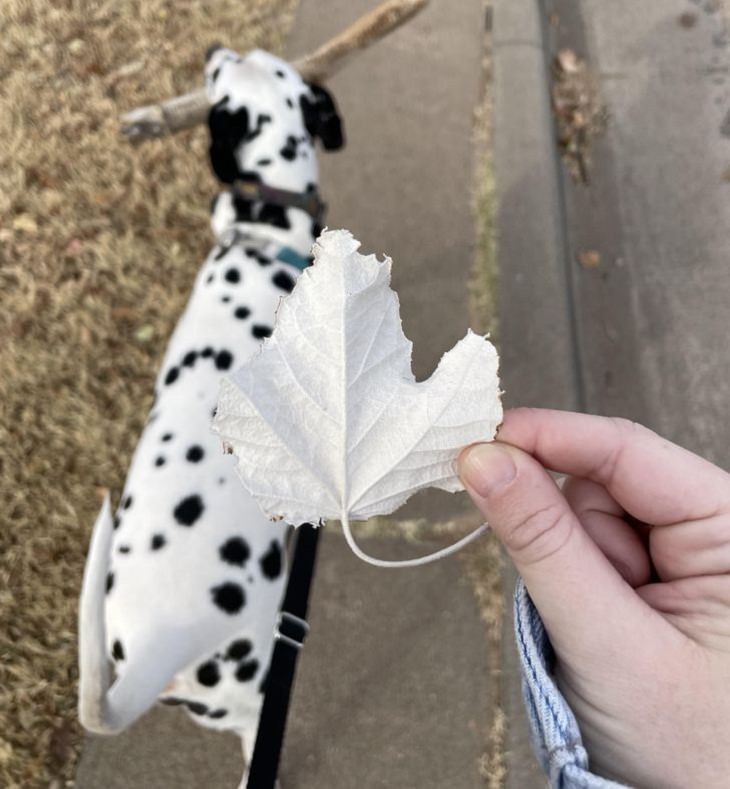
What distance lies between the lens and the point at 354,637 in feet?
8.75

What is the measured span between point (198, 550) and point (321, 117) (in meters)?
2.15

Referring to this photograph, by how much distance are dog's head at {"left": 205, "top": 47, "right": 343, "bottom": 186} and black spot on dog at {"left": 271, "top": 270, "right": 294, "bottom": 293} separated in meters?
0.49

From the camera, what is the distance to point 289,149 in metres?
2.95

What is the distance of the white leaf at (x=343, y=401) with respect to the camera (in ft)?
3.15

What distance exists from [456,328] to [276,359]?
244cm

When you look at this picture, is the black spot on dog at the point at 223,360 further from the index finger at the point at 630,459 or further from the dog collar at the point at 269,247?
the index finger at the point at 630,459

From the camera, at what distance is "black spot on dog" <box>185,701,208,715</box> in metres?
1.99

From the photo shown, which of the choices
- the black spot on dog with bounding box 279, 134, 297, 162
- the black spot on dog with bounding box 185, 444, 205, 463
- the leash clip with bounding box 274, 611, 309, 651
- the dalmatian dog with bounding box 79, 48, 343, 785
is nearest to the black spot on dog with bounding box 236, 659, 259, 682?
the dalmatian dog with bounding box 79, 48, 343, 785

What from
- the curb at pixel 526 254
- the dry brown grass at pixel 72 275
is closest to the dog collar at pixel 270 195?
the dry brown grass at pixel 72 275

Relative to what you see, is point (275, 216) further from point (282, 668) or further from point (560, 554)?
point (560, 554)

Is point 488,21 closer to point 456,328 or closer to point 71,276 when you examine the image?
point 456,328

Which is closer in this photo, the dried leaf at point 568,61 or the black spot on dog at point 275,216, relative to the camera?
the black spot on dog at point 275,216

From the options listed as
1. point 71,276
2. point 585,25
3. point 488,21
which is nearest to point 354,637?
point 71,276

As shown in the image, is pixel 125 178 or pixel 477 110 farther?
pixel 477 110
